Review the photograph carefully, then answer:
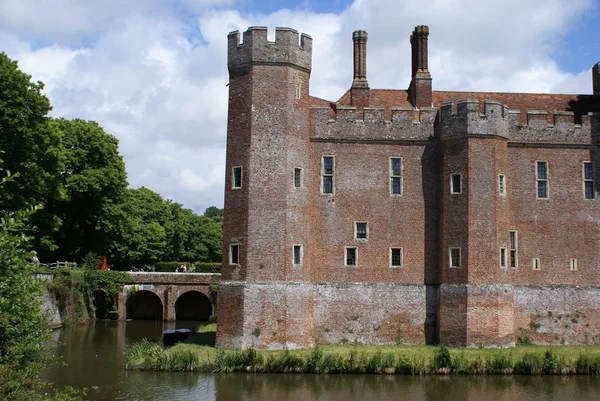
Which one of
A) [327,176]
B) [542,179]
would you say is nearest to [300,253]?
[327,176]

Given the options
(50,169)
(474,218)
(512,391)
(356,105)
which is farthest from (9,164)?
(512,391)

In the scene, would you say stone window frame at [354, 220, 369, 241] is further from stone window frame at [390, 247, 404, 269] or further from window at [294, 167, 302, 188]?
window at [294, 167, 302, 188]

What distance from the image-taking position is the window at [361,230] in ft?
91.5

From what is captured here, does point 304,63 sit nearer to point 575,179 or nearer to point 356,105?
point 356,105

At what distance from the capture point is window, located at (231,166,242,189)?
86.2 feet

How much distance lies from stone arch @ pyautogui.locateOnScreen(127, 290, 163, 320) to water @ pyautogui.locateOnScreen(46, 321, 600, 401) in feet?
72.0

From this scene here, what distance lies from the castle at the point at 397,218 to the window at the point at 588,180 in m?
0.05

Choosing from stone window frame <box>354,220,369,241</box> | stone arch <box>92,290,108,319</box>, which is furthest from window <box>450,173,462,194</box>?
stone arch <box>92,290,108,319</box>

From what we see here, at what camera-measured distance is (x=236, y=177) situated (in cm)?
2638

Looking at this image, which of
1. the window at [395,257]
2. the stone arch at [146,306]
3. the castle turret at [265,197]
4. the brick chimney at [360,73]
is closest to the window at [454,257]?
the window at [395,257]

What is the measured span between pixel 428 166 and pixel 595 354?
31.2ft

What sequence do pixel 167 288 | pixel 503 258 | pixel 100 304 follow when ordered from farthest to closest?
pixel 100 304
pixel 167 288
pixel 503 258

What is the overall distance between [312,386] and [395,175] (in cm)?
1038

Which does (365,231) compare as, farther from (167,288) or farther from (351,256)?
(167,288)
